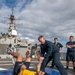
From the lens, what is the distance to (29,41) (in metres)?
42.6

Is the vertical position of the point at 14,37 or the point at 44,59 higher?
the point at 14,37

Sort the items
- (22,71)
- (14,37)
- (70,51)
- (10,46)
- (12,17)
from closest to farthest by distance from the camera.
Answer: (22,71) → (70,51) → (10,46) → (14,37) → (12,17)

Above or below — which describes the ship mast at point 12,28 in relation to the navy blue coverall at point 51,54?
above

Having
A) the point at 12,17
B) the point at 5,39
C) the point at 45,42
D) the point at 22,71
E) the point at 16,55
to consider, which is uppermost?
the point at 12,17

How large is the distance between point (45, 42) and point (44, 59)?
0.67m

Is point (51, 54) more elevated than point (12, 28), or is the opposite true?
point (12, 28)

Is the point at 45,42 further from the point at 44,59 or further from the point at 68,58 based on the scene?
the point at 68,58

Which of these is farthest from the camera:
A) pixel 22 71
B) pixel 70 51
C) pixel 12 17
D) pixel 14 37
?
pixel 12 17

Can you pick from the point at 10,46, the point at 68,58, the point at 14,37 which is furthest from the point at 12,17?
the point at 68,58

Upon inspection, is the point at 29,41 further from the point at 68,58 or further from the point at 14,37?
the point at 68,58

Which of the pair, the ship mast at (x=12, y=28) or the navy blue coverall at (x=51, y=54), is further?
the ship mast at (x=12, y=28)

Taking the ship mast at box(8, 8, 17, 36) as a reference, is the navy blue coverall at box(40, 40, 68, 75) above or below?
below

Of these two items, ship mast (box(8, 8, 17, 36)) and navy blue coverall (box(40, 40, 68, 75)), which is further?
ship mast (box(8, 8, 17, 36))

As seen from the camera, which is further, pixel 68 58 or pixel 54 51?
pixel 68 58
